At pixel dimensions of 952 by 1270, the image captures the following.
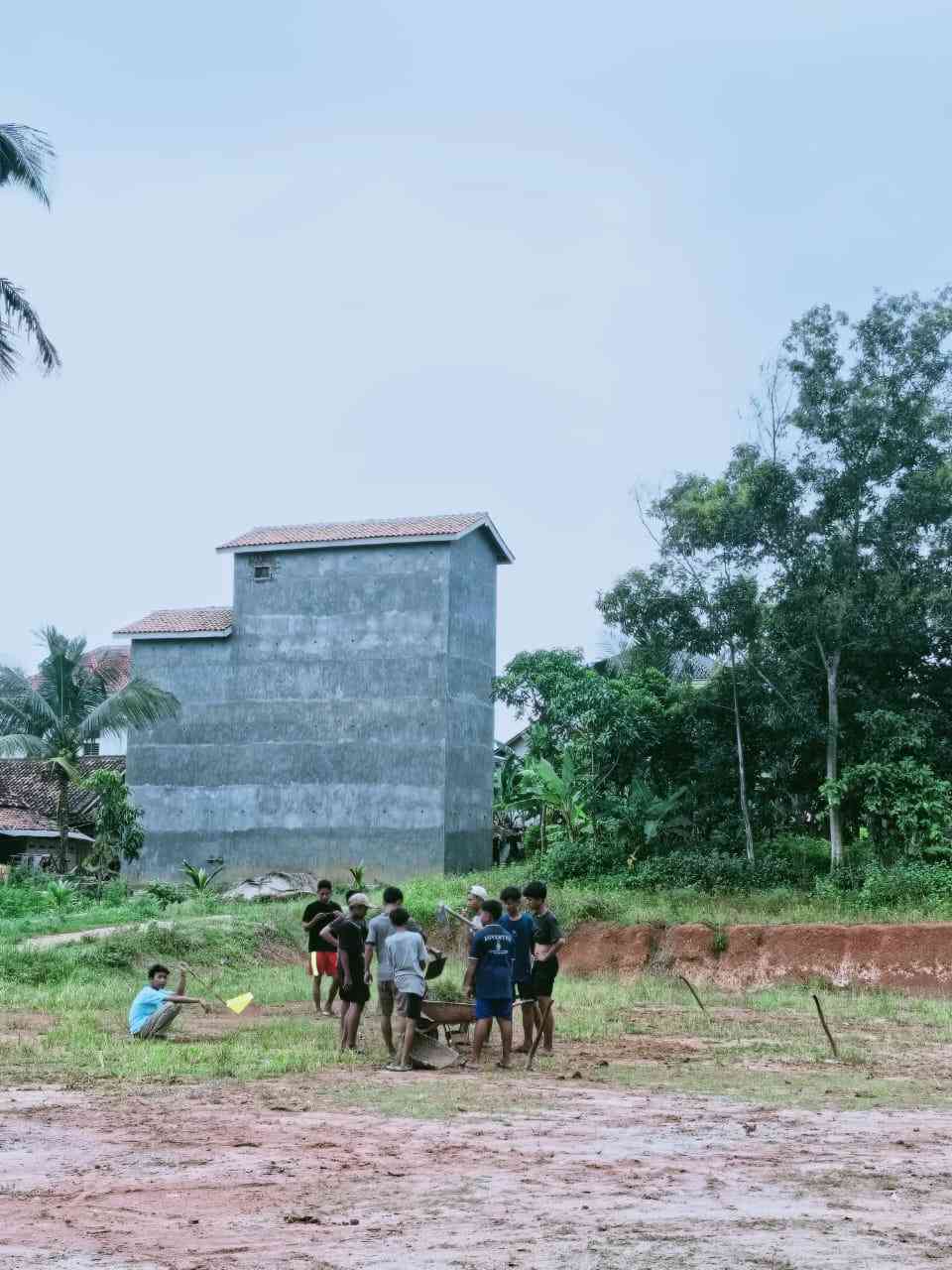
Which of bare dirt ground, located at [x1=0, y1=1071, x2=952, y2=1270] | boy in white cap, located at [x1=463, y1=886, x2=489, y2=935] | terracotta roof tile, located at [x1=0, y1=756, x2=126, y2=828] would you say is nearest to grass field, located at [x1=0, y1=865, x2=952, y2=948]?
terracotta roof tile, located at [x1=0, y1=756, x2=126, y2=828]

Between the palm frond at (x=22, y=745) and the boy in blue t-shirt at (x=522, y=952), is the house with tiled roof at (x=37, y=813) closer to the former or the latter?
the palm frond at (x=22, y=745)

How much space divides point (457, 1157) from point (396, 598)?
2859 centimetres

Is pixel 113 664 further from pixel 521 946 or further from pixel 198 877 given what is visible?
pixel 521 946

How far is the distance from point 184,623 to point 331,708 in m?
5.01

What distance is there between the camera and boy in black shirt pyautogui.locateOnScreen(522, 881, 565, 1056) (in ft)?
47.4

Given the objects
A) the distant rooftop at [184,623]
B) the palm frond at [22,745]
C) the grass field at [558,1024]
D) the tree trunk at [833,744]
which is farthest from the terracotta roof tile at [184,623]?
the tree trunk at [833,744]

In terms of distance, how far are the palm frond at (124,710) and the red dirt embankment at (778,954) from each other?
14028 mm

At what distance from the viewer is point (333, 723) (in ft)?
123

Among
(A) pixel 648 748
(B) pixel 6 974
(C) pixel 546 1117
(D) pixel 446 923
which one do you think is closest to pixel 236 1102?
(C) pixel 546 1117

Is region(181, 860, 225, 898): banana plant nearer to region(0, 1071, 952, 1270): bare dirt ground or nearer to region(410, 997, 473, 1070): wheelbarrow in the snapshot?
region(410, 997, 473, 1070): wheelbarrow

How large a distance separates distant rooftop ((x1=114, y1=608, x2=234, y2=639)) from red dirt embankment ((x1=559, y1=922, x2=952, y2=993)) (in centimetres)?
1615

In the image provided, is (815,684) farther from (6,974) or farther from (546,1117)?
(546,1117)

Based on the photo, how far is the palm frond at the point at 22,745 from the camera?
34.0 meters

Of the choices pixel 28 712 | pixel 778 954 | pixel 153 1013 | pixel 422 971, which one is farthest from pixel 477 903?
pixel 28 712
